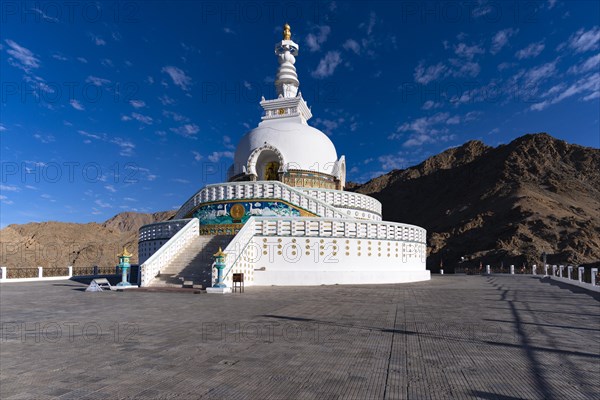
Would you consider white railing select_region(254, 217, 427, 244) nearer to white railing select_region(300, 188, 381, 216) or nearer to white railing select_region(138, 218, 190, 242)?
white railing select_region(138, 218, 190, 242)

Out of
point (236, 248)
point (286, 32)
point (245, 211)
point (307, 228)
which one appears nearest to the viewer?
point (236, 248)

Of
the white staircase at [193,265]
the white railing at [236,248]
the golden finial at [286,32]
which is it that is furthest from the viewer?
the golden finial at [286,32]

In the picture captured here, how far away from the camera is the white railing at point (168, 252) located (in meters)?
19.2

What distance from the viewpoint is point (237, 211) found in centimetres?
2447

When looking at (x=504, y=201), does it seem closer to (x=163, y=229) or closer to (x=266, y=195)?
(x=266, y=195)

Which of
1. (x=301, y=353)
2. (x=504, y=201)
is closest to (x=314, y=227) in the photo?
(x=301, y=353)

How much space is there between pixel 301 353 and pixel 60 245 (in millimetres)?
90147

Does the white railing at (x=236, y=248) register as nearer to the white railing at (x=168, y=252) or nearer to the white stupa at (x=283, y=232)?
the white stupa at (x=283, y=232)

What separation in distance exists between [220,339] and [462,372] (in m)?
4.29

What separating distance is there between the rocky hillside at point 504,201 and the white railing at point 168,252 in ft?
160

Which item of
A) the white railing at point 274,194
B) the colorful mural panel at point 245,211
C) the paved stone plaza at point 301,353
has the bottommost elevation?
the paved stone plaza at point 301,353

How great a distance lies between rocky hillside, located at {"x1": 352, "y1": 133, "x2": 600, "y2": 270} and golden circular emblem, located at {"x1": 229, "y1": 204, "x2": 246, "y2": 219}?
46372 mm

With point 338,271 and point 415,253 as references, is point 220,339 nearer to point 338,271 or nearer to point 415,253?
point 338,271

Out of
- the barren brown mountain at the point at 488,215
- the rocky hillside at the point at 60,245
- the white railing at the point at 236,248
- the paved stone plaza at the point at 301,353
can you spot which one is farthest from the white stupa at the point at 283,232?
the rocky hillside at the point at 60,245
